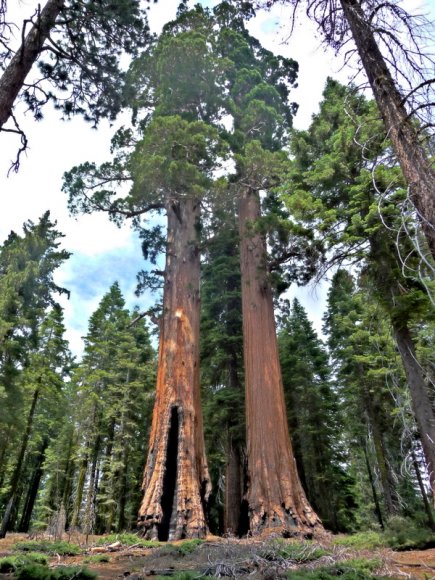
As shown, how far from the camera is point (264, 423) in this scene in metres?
8.65

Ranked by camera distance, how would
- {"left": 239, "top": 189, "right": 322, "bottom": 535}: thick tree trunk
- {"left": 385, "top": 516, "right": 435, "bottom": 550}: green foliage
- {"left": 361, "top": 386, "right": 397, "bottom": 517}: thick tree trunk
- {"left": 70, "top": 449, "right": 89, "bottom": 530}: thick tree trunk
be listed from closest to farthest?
{"left": 385, "top": 516, "right": 435, "bottom": 550}: green foliage
{"left": 239, "top": 189, "right": 322, "bottom": 535}: thick tree trunk
{"left": 361, "top": 386, "right": 397, "bottom": 517}: thick tree trunk
{"left": 70, "top": 449, "right": 89, "bottom": 530}: thick tree trunk

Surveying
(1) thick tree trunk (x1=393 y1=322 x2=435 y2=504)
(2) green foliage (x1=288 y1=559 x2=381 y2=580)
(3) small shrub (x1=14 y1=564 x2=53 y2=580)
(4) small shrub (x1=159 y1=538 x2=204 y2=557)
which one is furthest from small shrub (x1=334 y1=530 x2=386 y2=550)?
(3) small shrub (x1=14 y1=564 x2=53 y2=580)

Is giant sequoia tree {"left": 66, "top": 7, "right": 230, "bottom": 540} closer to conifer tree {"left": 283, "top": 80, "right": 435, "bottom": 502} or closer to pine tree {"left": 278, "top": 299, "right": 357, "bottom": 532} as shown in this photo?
conifer tree {"left": 283, "top": 80, "right": 435, "bottom": 502}

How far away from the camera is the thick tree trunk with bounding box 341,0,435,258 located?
3.43m

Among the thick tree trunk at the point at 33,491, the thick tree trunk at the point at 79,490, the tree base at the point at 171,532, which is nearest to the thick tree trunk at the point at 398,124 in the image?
the tree base at the point at 171,532

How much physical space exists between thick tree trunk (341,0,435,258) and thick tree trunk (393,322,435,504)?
4320 millimetres

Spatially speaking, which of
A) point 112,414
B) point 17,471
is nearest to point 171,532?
point 17,471

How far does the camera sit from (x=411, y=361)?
7129 millimetres

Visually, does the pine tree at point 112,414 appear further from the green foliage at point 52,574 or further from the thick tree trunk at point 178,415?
the green foliage at point 52,574

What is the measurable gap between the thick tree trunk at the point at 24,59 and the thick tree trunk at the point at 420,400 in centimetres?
722

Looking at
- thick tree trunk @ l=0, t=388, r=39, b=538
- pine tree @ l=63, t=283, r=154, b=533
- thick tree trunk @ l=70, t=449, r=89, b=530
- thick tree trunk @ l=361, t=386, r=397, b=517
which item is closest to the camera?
thick tree trunk @ l=361, t=386, r=397, b=517

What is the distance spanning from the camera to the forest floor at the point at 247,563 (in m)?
3.64

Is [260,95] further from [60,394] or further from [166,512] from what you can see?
[60,394]

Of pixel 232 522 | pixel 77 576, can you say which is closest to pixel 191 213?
pixel 77 576
